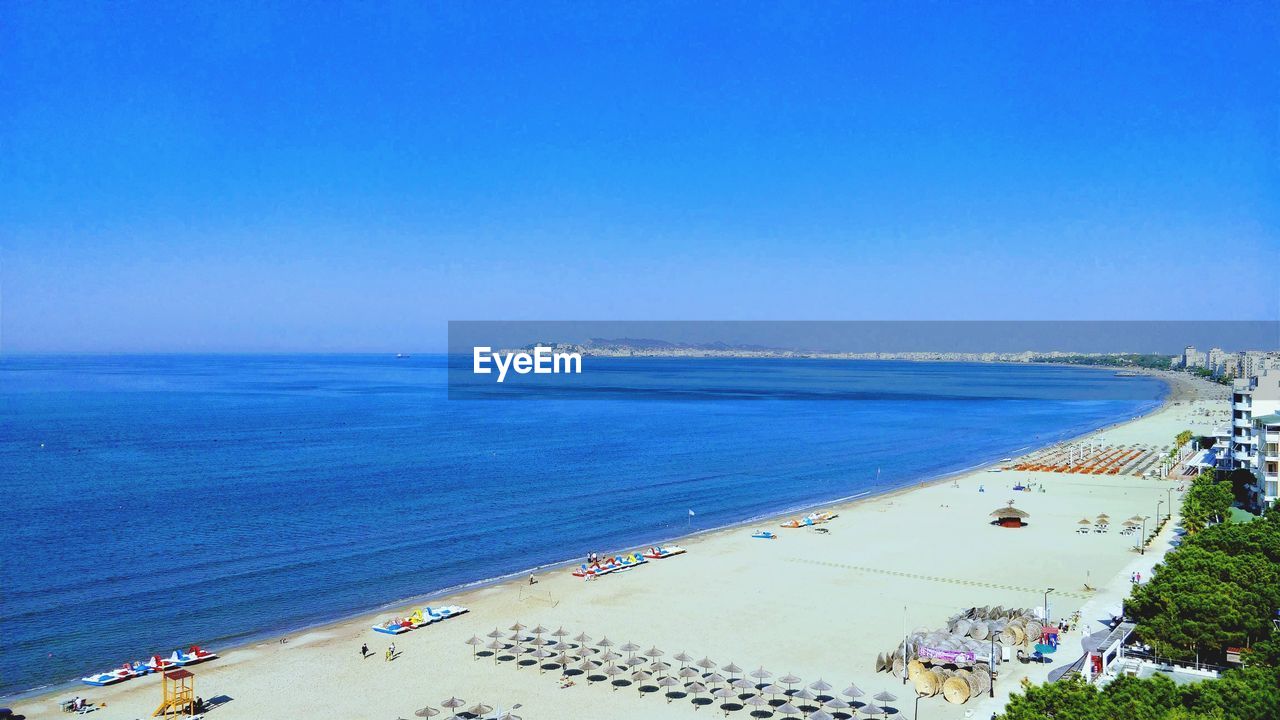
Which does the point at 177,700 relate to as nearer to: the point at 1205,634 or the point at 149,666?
the point at 149,666

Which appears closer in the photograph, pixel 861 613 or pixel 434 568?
pixel 861 613

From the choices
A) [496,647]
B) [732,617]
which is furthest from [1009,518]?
[496,647]

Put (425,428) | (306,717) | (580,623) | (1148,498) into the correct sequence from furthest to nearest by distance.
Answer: (425,428), (1148,498), (580,623), (306,717)

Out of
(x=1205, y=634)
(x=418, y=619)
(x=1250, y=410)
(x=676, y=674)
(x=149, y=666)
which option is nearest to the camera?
(x=1205, y=634)

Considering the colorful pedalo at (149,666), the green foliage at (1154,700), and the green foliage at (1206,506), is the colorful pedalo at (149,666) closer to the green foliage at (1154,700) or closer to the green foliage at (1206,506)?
the green foliage at (1154,700)

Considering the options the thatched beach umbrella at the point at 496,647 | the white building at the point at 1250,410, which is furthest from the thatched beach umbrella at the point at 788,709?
the white building at the point at 1250,410

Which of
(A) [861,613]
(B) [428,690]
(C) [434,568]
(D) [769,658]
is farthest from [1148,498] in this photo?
(B) [428,690]

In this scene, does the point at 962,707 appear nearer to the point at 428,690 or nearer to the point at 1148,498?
the point at 428,690
